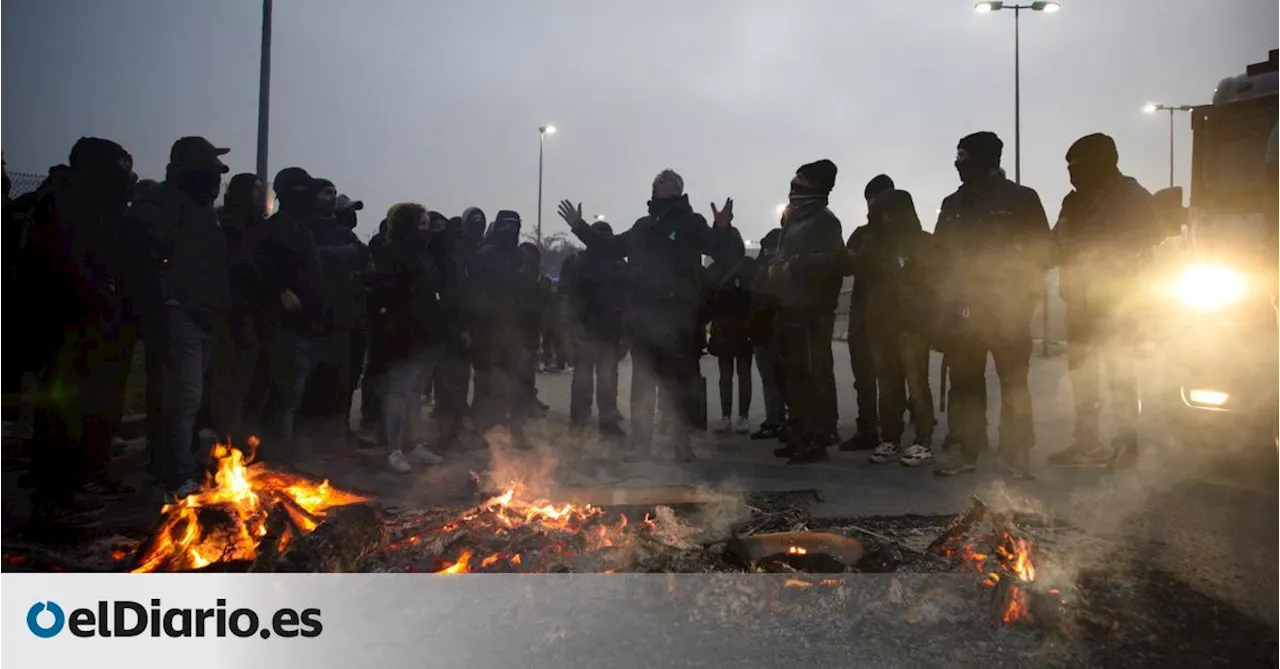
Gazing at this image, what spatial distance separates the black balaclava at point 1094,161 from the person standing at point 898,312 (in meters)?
1.15

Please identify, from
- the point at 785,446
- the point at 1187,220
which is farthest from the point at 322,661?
the point at 1187,220

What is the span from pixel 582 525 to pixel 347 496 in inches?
56.5

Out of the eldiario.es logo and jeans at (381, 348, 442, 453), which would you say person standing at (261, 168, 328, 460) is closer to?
jeans at (381, 348, 442, 453)

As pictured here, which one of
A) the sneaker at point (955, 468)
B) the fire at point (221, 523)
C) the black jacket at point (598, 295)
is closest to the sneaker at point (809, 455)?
the sneaker at point (955, 468)

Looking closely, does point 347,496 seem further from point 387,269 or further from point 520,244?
point 520,244

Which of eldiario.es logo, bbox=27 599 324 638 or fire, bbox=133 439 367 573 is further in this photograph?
fire, bbox=133 439 367 573

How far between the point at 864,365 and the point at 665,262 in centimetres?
188

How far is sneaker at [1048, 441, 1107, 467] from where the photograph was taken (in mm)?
5715

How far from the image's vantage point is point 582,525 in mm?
4004

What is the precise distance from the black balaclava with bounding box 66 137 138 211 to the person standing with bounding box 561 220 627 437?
3480 mm

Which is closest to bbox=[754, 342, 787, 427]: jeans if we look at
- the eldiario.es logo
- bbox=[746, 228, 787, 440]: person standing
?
bbox=[746, 228, 787, 440]: person standing

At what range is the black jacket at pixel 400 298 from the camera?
5984 mm

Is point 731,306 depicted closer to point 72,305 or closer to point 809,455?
point 809,455

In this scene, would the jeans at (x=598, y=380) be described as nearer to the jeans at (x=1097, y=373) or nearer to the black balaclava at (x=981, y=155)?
the black balaclava at (x=981, y=155)
